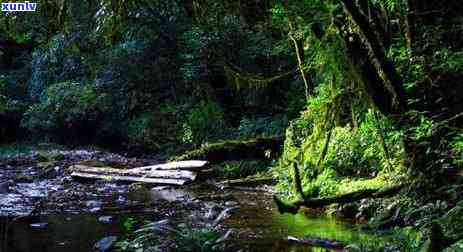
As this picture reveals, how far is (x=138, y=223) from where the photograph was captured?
8.17 m

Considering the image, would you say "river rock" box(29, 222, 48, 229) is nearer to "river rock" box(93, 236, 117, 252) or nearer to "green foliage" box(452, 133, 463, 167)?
"river rock" box(93, 236, 117, 252)

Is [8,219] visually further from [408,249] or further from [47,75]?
[47,75]

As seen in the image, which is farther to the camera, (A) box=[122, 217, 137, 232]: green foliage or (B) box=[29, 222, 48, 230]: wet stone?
(B) box=[29, 222, 48, 230]: wet stone

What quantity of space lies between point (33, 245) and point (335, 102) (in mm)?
4262

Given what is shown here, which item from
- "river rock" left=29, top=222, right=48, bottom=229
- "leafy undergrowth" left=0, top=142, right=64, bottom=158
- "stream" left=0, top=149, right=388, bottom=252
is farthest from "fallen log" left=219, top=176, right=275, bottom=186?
"leafy undergrowth" left=0, top=142, right=64, bottom=158

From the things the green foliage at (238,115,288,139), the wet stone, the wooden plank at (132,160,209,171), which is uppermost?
the green foliage at (238,115,288,139)

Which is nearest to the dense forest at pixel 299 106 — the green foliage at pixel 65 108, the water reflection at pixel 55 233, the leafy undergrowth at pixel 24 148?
the water reflection at pixel 55 233

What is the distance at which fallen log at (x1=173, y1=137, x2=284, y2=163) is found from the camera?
14.4 metres

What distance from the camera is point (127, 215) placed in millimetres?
8844

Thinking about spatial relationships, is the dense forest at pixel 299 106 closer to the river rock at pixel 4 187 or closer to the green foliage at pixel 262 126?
the green foliage at pixel 262 126

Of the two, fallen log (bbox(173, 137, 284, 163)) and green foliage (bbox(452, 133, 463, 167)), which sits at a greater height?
green foliage (bbox(452, 133, 463, 167))

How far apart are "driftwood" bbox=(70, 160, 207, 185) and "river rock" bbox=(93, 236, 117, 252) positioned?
223 inches

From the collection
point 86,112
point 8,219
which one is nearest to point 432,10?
point 8,219

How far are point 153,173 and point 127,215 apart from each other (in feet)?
14.1
